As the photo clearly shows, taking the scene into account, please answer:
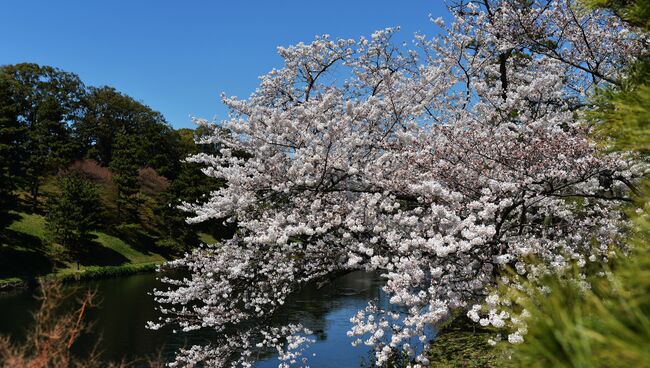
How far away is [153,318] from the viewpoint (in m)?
20.6

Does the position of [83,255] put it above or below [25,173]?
below

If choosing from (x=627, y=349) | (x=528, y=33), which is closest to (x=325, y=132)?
(x=528, y=33)

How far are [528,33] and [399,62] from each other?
4363mm

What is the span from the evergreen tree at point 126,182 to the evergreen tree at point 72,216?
6.86 meters

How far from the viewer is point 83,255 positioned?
108 feet

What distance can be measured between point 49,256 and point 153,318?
1474cm

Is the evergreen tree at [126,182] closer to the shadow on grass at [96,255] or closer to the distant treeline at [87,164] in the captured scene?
the distant treeline at [87,164]

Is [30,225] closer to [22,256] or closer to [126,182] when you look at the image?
[22,256]

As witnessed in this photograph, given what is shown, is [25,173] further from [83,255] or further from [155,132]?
[155,132]

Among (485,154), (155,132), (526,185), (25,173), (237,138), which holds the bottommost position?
(526,185)

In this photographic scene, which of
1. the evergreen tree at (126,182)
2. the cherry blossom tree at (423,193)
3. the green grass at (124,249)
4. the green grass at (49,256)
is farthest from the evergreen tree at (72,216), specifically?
the cherry blossom tree at (423,193)

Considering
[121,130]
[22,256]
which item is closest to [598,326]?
[22,256]

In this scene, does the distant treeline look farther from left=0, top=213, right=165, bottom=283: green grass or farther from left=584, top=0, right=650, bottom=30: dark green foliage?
left=584, top=0, right=650, bottom=30: dark green foliage

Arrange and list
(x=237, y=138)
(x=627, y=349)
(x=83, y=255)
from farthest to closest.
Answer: (x=83, y=255), (x=237, y=138), (x=627, y=349)
